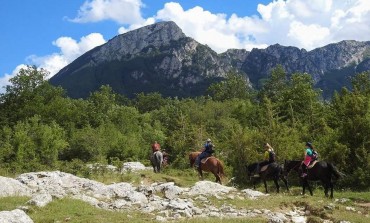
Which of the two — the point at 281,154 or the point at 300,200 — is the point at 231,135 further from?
the point at 300,200

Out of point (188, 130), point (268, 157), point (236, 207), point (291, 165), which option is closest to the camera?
point (236, 207)

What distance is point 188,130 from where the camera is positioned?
2180 inches

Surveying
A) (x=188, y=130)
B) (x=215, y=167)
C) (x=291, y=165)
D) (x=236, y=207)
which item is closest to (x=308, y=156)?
(x=291, y=165)

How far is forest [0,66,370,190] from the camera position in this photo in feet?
97.5

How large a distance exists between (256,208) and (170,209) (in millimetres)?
3972

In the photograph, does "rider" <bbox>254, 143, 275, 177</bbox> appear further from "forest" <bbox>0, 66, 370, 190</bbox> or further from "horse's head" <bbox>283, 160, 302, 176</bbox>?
"forest" <bbox>0, 66, 370, 190</bbox>

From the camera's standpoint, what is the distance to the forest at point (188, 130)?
2972cm

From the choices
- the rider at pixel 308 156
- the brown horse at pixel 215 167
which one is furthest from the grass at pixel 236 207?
the brown horse at pixel 215 167

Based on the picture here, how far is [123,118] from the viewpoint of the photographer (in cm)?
8394

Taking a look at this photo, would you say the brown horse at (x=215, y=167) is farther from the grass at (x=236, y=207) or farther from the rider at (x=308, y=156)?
the rider at (x=308, y=156)

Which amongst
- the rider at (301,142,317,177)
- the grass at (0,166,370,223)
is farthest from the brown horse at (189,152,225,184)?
the rider at (301,142,317,177)

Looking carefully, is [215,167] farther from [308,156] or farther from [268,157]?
[308,156]

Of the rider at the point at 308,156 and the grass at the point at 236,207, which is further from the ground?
the rider at the point at 308,156

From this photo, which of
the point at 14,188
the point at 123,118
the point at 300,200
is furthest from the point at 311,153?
the point at 123,118
